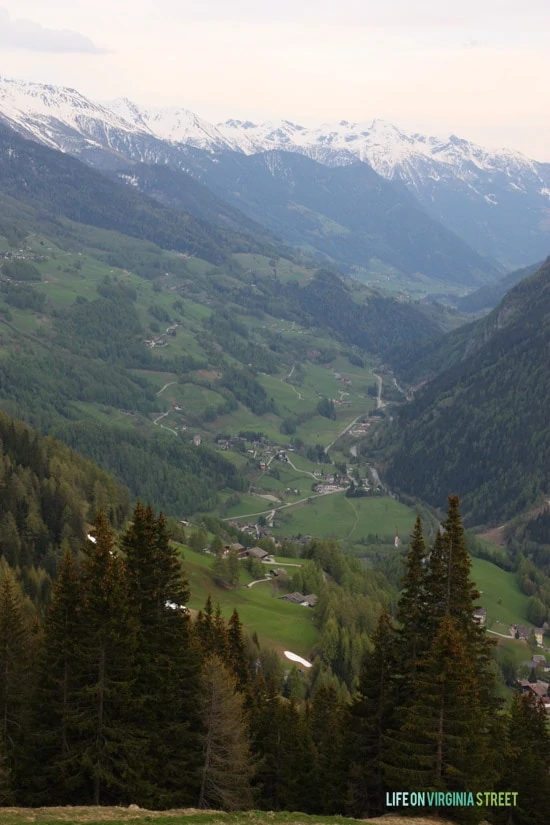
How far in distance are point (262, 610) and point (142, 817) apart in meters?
84.2

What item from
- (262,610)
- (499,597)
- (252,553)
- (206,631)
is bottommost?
(499,597)

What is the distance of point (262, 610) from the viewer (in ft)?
387

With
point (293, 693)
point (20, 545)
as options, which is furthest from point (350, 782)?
point (20, 545)

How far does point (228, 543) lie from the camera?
16450 cm

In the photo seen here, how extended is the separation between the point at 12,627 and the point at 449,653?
84.7 feet

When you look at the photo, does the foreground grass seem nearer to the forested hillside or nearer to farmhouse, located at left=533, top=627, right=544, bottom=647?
the forested hillside

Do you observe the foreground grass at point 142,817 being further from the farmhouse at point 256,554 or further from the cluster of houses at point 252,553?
the farmhouse at point 256,554

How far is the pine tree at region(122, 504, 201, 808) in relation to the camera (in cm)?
4338

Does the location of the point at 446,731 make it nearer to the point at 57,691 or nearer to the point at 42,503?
the point at 57,691

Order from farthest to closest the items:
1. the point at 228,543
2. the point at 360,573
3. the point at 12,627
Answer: the point at 228,543, the point at 360,573, the point at 12,627

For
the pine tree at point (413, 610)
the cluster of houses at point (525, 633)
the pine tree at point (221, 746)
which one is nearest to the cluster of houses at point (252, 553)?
the cluster of houses at point (525, 633)

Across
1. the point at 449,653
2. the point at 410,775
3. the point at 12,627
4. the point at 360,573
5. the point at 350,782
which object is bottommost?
the point at 360,573

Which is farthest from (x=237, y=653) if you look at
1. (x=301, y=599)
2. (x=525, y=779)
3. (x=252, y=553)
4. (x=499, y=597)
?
(x=499, y=597)

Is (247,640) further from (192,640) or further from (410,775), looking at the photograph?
(410,775)
